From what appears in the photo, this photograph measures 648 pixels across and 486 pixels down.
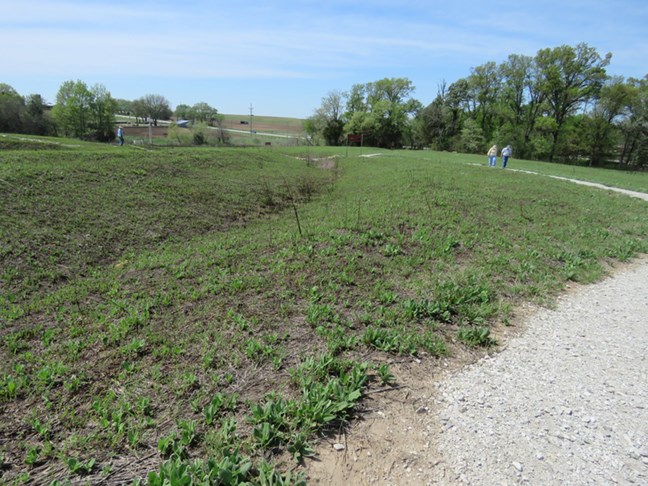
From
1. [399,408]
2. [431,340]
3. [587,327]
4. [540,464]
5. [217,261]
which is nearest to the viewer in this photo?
[540,464]

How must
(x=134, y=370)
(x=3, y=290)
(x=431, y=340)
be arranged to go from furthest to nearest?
1. (x=3, y=290)
2. (x=431, y=340)
3. (x=134, y=370)

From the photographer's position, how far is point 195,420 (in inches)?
112

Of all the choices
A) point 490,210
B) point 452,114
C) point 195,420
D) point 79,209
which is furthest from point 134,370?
point 452,114

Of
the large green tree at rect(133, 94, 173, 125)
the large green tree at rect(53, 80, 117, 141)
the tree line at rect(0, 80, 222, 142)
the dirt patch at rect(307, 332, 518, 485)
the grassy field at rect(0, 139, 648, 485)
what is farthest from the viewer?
the large green tree at rect(133, 94, 173, 125)

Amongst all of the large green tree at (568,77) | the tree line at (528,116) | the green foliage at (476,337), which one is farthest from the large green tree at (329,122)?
the green foliage at (476,337)

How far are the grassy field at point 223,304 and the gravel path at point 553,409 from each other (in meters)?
0.54

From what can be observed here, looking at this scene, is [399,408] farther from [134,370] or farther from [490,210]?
[490,210]

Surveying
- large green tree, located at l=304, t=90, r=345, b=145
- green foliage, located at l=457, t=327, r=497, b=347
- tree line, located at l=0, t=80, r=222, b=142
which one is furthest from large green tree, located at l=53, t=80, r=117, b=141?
green foliage, located at l=457, t=327, r=497, b=347

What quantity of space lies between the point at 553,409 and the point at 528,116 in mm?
63061

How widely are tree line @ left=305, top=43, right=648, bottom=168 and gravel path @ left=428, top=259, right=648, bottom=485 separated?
54.9 metres

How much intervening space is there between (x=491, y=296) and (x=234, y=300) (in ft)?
12.2

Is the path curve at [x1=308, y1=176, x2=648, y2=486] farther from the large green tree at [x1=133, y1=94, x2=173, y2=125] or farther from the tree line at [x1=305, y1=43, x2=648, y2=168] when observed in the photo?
the large green tree at [x1=133, y1=94, x2=173, y2=125]

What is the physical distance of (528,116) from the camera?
54.7 metres

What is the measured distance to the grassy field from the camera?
106 inches
